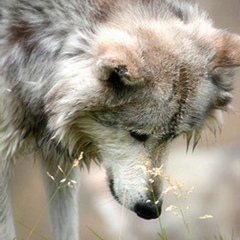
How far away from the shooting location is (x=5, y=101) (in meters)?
4.24

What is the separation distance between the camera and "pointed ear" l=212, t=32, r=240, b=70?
4.09 metres

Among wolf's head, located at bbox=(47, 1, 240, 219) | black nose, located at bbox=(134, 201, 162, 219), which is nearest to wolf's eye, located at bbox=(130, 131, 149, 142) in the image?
wolf's head, located at bbox=(47, 1, 240, 219)

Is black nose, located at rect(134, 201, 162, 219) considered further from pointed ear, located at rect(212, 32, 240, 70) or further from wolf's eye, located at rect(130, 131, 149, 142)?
pointed ear, located at rect(212, 32, 240, 70)

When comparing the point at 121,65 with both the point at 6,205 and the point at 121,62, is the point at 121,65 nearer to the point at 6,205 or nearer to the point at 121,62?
the point at 121,62

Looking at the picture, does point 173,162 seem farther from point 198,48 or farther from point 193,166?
point 198,48

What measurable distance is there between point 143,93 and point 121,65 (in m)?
0.35

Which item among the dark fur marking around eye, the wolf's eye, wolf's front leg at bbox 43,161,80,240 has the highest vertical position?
the dark fur marking around eye

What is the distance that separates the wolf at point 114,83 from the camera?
157 inches

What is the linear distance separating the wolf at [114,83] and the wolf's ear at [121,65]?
1 centimetres

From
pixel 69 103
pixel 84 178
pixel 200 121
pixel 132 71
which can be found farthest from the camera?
pixel 84 178

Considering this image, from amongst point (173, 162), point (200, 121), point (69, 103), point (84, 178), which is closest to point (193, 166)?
point (173, 162)

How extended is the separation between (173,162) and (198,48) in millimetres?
2057

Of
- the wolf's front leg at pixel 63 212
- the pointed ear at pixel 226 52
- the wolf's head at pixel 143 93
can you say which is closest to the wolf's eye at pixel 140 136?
the wolf's head at pixel 143 93

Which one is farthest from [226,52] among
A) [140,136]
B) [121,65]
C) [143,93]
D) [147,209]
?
[147,209]
